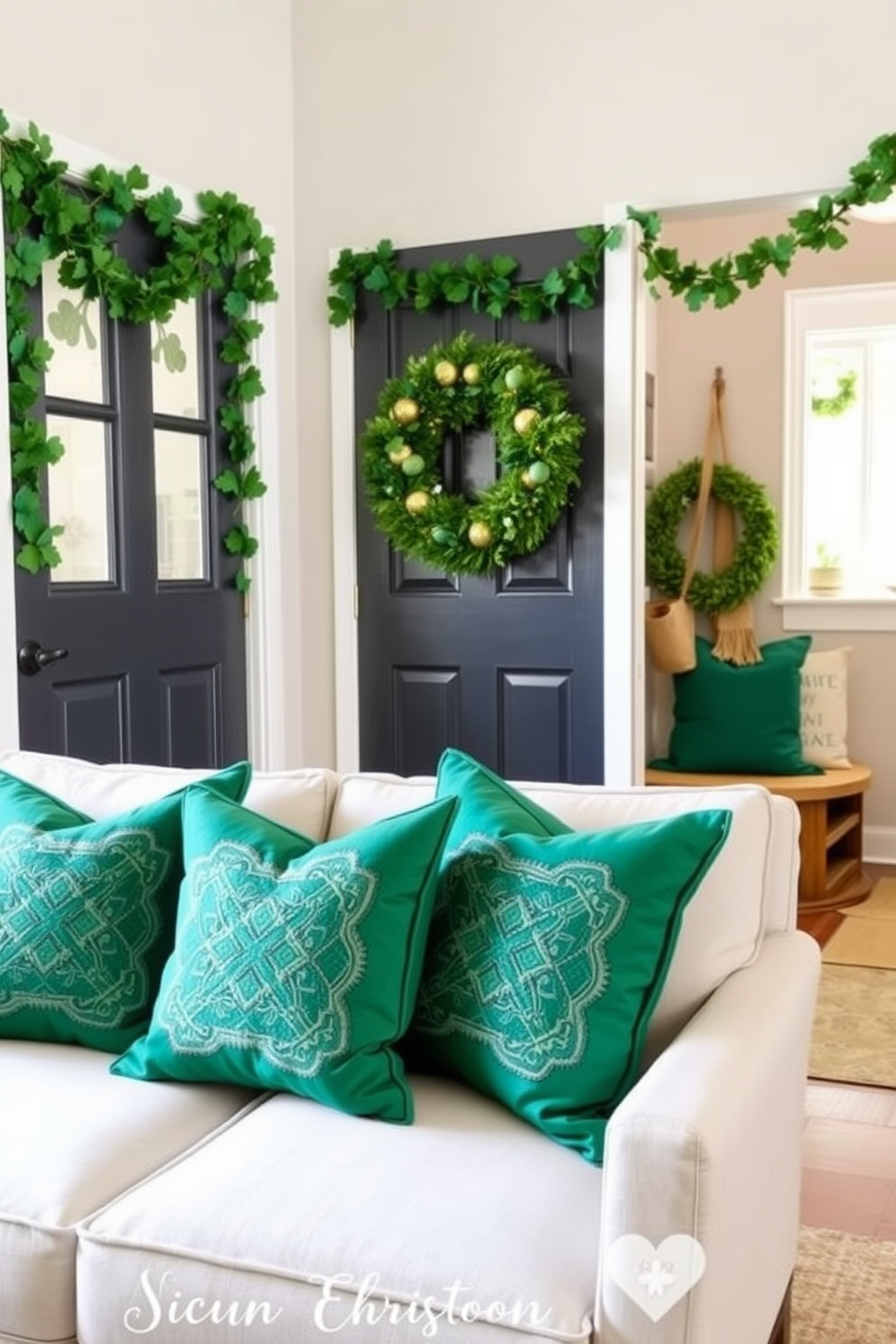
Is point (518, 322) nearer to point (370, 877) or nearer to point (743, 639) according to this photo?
point (743, 639)

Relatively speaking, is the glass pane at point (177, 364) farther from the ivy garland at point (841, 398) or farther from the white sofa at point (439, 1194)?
the ivy garland at point (841, 398)

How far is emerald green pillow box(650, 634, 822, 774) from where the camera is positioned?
16.6 ft

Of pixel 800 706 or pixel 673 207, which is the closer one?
pixel 673 207

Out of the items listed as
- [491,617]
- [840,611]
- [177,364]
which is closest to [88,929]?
[177,364]

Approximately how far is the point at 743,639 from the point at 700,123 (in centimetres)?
201

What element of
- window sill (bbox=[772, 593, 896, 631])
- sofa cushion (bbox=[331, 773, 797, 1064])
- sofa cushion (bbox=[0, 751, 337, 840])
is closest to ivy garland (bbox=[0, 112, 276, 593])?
sofa cushion (bbox=[0, 751, 337, 840])

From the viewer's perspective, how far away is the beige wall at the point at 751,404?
5352mm

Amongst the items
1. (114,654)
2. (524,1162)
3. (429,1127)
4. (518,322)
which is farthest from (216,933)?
(518,322)

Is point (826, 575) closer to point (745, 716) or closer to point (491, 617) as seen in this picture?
point (745, 716)

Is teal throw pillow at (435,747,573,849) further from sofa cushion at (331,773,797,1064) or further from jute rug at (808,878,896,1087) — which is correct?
jute rug at (808,878,896,1087)

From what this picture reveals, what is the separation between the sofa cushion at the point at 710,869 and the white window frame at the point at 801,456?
3469mm

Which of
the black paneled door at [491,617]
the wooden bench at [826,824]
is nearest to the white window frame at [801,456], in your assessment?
the wooden bench at [826,824]

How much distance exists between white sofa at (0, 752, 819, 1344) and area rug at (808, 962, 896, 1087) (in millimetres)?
1362

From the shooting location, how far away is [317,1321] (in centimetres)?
149
